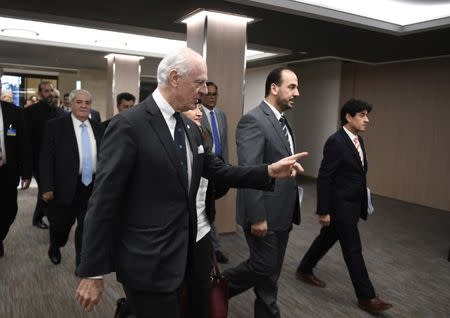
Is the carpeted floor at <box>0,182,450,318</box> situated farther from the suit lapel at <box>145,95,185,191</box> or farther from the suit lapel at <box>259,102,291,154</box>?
the suit lapel at <box>145,95,185,191</box>

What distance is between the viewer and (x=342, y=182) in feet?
10.7

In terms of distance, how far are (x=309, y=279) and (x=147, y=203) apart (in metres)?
2.70

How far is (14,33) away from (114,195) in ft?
28.4

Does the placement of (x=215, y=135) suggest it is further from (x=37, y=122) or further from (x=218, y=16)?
(x=37, y=122)

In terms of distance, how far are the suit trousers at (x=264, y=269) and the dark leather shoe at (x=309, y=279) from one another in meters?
1.36

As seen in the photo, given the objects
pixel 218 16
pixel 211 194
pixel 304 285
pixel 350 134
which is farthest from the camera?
pixel 218 16

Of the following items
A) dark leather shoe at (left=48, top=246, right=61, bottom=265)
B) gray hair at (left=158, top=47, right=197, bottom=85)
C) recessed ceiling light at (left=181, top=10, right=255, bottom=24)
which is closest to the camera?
gray hair at (left=158, top=47, right=197, bottom=85)

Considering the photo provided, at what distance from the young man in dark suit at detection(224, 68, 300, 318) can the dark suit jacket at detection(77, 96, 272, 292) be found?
2.76ft

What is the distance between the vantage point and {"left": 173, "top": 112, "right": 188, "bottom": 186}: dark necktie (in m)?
1.65

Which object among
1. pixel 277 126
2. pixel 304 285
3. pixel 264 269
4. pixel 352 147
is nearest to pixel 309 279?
pixel 304 285

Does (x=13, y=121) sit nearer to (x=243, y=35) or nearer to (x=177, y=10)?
(x=177, y=10)

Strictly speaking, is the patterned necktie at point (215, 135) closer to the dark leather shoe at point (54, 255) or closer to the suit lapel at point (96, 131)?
the suit lapel at point (96, 131)

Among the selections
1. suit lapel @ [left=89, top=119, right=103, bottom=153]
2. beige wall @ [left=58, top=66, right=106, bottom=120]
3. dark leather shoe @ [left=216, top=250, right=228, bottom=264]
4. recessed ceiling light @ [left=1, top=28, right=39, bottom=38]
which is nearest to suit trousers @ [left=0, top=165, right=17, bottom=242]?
suit lapel @ [left=89, top=119, right=103, bottom=153]

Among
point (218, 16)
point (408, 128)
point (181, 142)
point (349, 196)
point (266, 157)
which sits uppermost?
point (218, 16)
